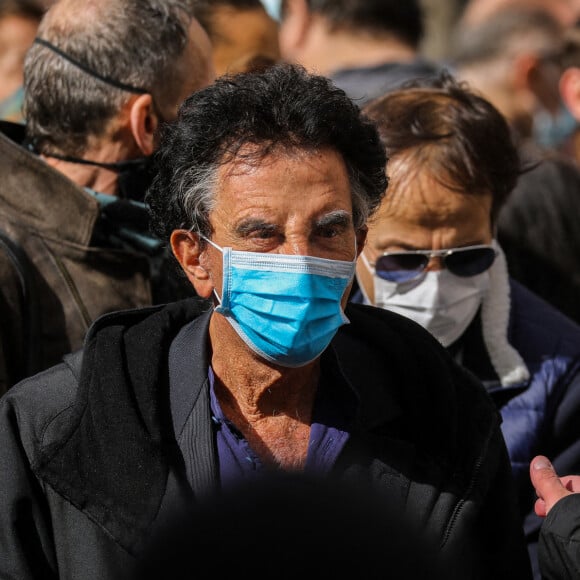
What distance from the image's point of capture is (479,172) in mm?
3652

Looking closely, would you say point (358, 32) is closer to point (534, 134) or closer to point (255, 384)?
point (534, 134)

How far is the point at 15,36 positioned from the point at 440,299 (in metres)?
3.36

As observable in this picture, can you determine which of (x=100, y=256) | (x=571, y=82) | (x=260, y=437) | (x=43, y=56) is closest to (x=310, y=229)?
(x=260, y=437)

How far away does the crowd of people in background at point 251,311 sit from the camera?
2.65 m

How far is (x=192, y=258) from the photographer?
2982mm

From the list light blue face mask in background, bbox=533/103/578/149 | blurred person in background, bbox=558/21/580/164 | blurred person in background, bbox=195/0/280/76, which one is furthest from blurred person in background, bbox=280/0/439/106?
light blue face mask in background, bbox=533/103/578/149

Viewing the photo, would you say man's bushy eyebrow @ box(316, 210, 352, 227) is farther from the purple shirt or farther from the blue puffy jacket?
the blue puffy jacket

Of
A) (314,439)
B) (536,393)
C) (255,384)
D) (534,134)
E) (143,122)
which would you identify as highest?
(143,122)

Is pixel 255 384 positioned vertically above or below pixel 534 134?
above

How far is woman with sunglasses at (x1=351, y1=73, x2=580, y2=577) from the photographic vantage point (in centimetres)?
346

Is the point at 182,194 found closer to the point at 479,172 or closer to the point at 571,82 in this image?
the point at 479,172

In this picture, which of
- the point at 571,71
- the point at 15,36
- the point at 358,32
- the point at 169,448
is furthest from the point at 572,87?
the point at 169,448

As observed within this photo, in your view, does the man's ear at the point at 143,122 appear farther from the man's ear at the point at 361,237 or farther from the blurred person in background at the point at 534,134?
the blurred person in background at the point at 534,134

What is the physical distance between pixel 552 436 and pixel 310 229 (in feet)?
3.73
